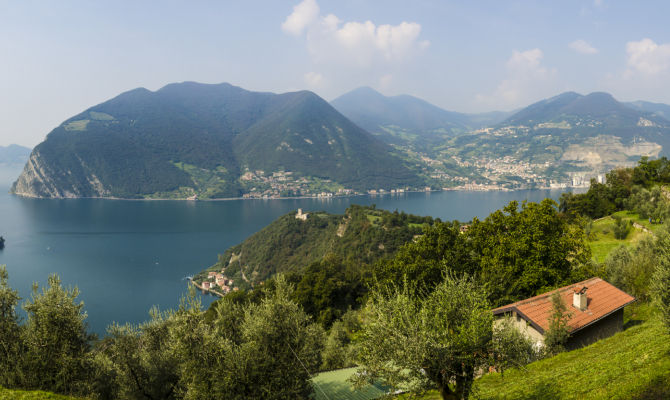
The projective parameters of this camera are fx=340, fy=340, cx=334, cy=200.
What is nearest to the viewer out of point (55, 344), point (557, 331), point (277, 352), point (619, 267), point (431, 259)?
point (277, 352)

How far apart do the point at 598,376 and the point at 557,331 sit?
4.43 m

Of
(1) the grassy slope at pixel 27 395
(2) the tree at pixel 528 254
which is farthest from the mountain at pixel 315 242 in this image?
(1) the grassy slope at pixel 27 395

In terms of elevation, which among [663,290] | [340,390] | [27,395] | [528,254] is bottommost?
[340,390]

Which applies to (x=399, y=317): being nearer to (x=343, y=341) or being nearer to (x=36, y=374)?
(x=36, y=374)

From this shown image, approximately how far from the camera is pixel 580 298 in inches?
645

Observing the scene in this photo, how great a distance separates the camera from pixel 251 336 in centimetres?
1129

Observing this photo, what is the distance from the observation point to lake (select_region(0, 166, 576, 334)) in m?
73.6

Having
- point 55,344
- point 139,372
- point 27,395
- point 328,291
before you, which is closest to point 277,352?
point 139,372

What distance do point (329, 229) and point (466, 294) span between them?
82.1 meters

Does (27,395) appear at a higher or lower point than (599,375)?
lower

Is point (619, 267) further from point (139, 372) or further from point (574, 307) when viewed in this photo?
point (139, 372)

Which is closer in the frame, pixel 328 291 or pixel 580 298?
pixel 580 298

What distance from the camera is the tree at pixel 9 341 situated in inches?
470

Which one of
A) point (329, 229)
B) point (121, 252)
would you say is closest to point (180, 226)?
point (121, 252)
